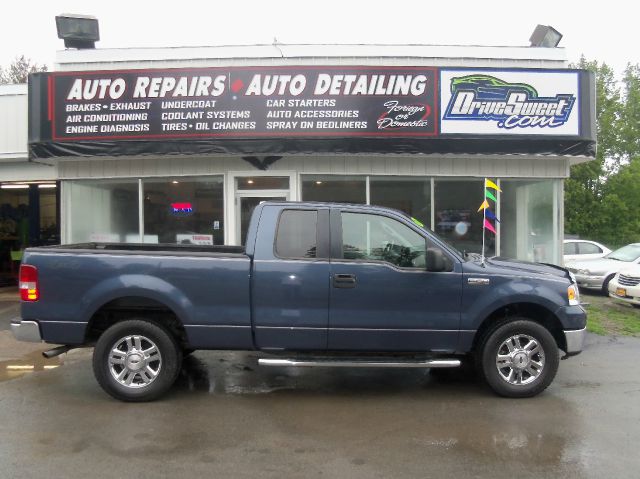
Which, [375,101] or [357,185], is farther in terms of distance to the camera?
[357,185]

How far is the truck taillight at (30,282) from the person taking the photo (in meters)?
5.39

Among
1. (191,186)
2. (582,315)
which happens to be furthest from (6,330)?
(582,315)

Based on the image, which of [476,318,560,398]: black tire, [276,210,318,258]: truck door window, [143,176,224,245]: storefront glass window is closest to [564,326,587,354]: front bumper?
[476,318,560,398]: black tire

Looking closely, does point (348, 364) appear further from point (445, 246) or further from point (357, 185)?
point (357, 185)

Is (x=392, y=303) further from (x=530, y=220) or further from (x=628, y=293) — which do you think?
(x=628, y=293)

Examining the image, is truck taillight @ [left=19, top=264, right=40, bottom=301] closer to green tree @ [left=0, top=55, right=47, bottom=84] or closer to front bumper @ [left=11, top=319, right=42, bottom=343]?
front bumper @ [left=11, top=319, right=42, bottom=343]

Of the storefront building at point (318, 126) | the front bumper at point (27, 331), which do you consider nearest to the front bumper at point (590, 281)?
the storefront building at point (318, 126)

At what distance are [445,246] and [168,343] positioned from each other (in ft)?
9.67

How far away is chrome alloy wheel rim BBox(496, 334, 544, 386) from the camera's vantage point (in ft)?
18.2

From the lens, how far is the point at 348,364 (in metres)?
5.34

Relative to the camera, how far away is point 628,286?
11.0 m

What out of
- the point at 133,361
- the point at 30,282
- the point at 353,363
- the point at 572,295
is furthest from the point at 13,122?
the point at 572,295

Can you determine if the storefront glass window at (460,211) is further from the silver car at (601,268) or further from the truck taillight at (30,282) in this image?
the truck taillight at (30,282)

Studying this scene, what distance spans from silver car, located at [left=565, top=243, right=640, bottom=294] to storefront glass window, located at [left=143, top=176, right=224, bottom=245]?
9.14m
